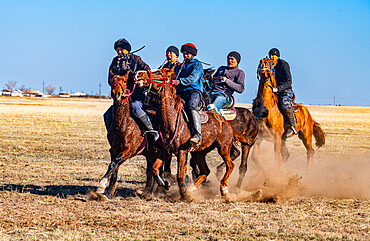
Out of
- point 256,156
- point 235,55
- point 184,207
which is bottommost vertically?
point 184,207

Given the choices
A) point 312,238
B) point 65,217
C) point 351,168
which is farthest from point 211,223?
point 351,168

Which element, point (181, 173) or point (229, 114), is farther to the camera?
point (229, 114)

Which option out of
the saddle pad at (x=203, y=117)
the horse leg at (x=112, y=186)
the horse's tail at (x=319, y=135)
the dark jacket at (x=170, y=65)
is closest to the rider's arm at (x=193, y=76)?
the saddle pad at (x=203, y=117)

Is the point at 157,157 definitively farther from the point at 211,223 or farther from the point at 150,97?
the point at 211,223

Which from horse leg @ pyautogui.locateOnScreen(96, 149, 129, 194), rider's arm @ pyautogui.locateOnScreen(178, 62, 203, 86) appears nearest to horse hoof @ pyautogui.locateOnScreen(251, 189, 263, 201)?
rider's arm @ pyautogui.locateOnScreen(178, 62, 203, 86)

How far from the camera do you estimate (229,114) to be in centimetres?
1160

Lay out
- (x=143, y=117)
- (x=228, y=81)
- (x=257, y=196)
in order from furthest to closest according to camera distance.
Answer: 1. (x=228, y=81)
2. (x=257, y=196)
3. (x=143, y=117)

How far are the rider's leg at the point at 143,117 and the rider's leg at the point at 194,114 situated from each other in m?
0.67

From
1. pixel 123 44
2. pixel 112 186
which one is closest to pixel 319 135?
pixel 123 44

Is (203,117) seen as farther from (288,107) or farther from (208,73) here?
(288,107)

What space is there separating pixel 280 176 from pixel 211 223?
404 cm

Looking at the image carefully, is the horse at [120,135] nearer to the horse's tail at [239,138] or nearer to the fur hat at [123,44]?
the fur hat at [123,44]

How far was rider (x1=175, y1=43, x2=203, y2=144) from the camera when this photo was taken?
32.5 ft

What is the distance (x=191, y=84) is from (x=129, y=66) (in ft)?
4.06
